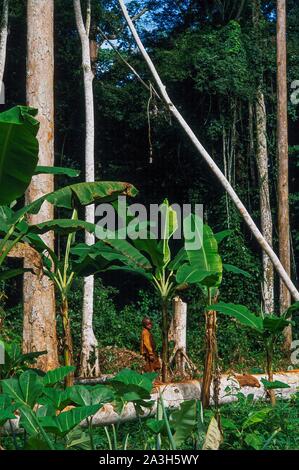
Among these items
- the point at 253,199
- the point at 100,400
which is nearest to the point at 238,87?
the point at 253,199

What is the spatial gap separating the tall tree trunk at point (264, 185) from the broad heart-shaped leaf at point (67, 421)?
14.1 m

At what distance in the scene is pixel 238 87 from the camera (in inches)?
711

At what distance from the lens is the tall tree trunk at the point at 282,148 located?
1590 cm

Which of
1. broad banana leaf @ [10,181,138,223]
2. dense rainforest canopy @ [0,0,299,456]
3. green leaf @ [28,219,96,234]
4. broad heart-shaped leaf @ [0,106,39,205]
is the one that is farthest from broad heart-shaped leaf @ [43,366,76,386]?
dense rainforest canopy @ [0,0,299,456]

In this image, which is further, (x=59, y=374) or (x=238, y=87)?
(x=238, y=87)

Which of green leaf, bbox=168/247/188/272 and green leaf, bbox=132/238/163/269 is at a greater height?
green leaf, bbox=132/238/163/269

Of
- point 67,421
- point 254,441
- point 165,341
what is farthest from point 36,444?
point 165,341

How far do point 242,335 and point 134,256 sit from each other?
32.0ft

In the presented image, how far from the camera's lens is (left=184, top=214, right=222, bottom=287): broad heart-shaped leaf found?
23.8ft

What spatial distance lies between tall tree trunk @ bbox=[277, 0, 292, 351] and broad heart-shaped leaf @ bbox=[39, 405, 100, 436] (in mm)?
12130

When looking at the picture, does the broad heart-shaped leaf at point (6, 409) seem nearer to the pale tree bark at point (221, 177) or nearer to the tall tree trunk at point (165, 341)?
the tall tree trunk at point (165, 341)

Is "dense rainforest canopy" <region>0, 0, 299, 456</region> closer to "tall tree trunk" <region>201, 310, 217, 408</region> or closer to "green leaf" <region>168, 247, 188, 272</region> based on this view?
"green leaf" <region>168, 247, 188, 272</region>

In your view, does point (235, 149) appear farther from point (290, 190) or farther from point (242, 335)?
point (242, 335)

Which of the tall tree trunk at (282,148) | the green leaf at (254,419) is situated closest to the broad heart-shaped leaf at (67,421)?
the green leaf at (254,419)
